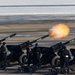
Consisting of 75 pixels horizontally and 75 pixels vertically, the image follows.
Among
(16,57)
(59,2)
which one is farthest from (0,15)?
(16,57)

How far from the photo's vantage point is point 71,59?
1523 cm

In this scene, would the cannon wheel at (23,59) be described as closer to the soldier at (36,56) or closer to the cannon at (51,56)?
the soldier at (36,56)

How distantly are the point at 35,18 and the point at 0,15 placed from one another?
192 inches

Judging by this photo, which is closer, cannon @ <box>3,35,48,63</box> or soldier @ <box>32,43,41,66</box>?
soldier @ <box>32,43,41,66</box>

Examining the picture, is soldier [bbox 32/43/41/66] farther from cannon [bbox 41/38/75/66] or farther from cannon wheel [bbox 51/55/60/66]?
cannon wheel [bbox 51/55/60/66]

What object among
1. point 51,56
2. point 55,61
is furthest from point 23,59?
point 55,61

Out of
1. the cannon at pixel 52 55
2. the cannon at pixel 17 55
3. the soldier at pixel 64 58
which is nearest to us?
the soldier at pixel 64 58

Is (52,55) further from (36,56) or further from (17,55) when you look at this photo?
(17,55)

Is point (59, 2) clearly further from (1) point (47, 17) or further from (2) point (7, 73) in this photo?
(2) point (7, 73)

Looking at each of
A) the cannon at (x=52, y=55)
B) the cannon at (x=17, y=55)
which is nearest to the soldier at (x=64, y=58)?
the cannon at (x=52, y=55)

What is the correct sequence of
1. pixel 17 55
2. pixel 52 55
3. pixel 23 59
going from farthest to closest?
pixel 17 55
pixel 23 59
pixel 52 55

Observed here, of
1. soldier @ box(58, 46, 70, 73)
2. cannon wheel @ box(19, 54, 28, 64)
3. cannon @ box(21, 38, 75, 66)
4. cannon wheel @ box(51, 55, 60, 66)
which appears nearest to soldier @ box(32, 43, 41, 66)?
cannon @ box(21, 38, 75, 66)

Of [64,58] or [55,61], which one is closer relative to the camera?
[64,58]

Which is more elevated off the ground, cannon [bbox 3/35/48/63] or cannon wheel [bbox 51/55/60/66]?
cannon [bbox 3/35/48/63]
